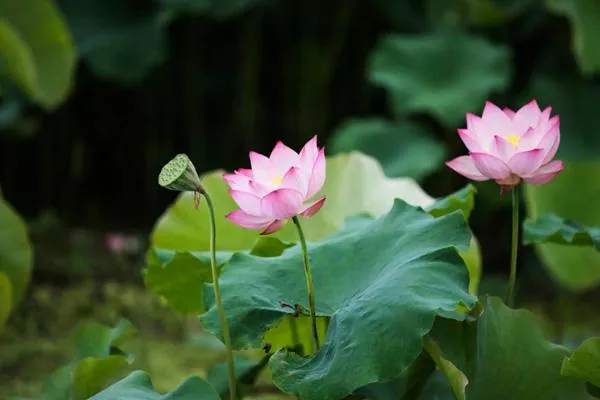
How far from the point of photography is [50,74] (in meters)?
2.10

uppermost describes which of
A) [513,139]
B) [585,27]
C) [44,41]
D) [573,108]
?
[513,139]

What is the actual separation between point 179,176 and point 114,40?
7.20 feet

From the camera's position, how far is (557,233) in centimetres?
77

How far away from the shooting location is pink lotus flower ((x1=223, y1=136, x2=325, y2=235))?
64cm

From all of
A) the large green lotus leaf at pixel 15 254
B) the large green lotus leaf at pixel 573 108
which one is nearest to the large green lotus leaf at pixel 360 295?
the large green lotus leaf at pixel 15 254

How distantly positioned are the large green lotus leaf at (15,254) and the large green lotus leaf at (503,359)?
2.67 ft

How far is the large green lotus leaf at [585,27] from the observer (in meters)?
2.29

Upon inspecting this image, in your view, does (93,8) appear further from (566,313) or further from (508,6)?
(566,313)

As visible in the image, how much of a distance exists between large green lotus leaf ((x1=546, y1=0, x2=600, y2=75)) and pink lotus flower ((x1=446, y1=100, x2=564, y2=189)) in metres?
1.66

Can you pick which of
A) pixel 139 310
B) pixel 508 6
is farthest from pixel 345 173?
pixel 508 6

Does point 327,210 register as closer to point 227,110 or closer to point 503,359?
point 503,359

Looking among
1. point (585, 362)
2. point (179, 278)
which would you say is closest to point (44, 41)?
point (179, 278)

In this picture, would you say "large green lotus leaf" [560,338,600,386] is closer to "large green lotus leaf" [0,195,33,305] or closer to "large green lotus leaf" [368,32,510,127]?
"large green lotus leaf" [0,195,33,305]

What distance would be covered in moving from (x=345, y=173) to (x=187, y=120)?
7.01 feet
